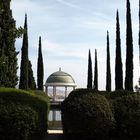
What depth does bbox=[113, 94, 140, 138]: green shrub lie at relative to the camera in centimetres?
2102

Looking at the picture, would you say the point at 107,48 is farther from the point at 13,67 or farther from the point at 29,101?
the point at 29,101

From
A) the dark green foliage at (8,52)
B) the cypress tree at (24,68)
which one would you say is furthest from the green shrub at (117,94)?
the cypress tree at (24,68)

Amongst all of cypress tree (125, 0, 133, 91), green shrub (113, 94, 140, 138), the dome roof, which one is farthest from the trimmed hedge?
the dome roof

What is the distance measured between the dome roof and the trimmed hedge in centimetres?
3478

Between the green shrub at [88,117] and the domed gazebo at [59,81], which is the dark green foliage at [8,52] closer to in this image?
the green shrub at [88,117]

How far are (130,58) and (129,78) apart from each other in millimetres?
1825

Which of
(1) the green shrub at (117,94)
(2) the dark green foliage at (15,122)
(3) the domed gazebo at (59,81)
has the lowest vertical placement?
(2) the dark green foliage at (15,122)

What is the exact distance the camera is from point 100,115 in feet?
66.8

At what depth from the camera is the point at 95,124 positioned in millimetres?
20156

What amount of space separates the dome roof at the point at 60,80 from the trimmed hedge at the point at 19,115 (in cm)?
3478

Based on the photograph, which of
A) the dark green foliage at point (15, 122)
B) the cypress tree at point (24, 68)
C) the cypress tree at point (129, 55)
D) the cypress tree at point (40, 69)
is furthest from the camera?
the cypress tree at point (40, 69)

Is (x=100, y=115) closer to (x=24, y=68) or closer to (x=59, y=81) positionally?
(x=24, y=68)

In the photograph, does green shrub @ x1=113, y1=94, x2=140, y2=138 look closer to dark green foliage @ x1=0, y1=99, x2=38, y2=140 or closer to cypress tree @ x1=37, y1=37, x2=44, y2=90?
dark green foliage @ x1=0, y1=99, x2=38, y2=140

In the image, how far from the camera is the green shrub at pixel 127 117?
68.9ft
